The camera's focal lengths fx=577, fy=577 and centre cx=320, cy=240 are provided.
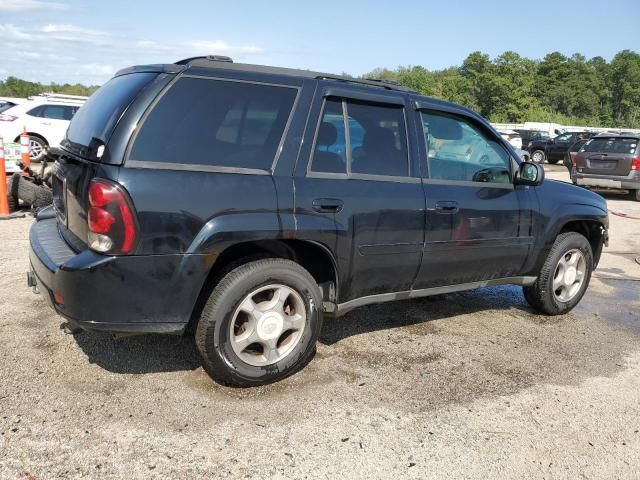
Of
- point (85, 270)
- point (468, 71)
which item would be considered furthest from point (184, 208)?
point (468, 71)

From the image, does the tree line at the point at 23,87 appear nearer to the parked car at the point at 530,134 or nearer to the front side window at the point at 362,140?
the parked car at the point at 530,134

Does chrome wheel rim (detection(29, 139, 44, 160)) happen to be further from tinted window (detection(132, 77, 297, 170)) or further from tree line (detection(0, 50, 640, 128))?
tree line (detection(0, 50, 640, 128))

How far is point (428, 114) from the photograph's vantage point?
4195 millimetres

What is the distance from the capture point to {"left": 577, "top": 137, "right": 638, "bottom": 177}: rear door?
46.3ft

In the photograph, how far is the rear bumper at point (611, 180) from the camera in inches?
552

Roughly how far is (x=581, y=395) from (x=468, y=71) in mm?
101252

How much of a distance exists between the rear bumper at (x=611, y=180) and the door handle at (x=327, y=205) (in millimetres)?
12770

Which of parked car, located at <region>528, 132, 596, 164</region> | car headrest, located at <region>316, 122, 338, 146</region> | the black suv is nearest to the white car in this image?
the black suv

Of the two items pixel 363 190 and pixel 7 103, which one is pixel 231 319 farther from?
pixel 7 103

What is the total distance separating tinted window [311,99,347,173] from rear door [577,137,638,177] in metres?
12.6

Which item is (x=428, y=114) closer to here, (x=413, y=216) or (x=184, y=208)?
(x=413, y=216)

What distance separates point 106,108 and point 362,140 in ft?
5.21

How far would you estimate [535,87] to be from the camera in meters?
92.6

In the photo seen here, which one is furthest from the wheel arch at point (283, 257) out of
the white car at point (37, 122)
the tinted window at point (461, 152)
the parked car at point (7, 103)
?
the parked car at point (7, 103)
